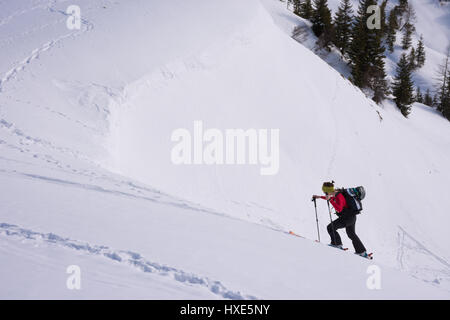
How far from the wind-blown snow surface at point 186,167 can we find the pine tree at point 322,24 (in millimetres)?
16624

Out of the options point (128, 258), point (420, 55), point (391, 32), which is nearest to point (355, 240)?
point (128, 258)

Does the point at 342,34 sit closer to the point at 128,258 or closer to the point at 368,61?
the point at 368,61

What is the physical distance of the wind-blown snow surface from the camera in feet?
13.1

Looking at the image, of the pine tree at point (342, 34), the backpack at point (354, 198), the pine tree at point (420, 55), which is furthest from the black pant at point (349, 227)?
the pine tree at point (420, 55)

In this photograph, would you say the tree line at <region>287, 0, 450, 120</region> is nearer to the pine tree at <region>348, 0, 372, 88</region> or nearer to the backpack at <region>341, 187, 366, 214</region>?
the pine tree at <region>348, 0, 372, 88</region>

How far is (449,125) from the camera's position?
35688mm

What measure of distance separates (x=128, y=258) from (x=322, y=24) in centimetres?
4402

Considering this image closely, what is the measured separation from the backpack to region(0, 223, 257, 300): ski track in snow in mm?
4585

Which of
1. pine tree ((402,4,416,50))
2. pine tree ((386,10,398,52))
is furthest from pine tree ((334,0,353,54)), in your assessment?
pine tree ((402,4,416,50))

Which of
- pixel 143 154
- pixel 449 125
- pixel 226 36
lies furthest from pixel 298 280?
pixel 449 125

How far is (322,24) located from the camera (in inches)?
1625

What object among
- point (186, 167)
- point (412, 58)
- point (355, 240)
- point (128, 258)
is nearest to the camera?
point (128, 258)

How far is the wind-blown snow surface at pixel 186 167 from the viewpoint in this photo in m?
4.00
